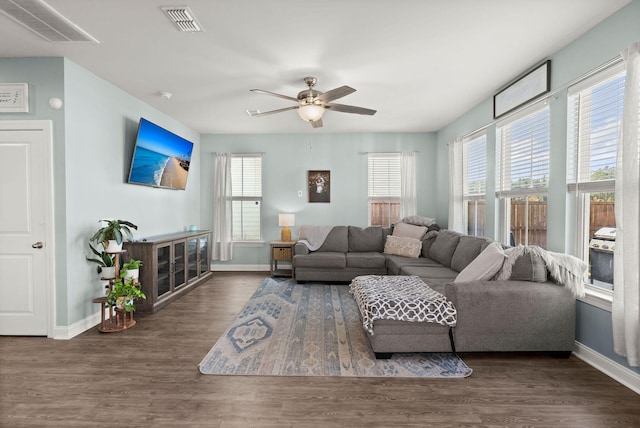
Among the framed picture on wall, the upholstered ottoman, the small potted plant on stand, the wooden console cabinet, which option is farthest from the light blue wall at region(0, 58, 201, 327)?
the framed picture on wall

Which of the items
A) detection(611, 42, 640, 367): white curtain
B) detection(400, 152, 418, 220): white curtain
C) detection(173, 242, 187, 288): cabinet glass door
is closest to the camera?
detection(611, 42, 640, 367): white curtain

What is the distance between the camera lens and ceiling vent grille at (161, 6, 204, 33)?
2178 mm

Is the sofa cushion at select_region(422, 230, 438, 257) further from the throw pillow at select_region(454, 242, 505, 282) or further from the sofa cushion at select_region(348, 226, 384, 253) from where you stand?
the throw pillow at select_region(454, 242, 505, 282)

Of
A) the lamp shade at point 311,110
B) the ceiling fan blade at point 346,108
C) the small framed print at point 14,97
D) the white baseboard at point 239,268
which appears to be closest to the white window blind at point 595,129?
the ceiling fan blade at point 346,108

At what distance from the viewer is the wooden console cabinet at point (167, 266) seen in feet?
12.3

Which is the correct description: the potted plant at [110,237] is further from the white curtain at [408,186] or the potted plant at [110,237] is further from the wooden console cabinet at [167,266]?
the white curtain at [408,186]

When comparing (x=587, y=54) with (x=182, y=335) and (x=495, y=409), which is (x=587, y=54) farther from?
(x=182, y=335)

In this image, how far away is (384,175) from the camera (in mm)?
6016

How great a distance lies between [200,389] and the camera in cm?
217

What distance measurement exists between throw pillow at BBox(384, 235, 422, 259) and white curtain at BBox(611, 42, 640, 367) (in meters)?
2.82

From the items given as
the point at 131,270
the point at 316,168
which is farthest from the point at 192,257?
the point at 316,168

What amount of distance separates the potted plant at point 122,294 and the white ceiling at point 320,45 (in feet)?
7.27

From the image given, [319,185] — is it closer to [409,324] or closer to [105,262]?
[105,262]

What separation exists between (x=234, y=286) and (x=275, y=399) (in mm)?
3078
